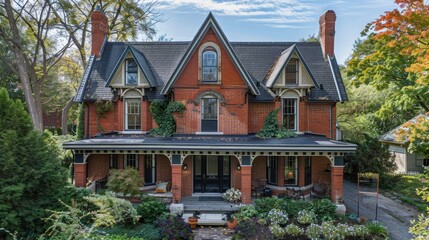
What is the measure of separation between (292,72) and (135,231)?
40.4 ft

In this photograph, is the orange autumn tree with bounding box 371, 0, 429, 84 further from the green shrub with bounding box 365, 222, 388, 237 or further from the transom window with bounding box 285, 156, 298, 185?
the transom window with bounding box 285, 156, 298, 185

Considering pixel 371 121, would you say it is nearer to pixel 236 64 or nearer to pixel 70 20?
pixel 236 64

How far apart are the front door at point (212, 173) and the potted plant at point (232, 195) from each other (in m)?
1.21

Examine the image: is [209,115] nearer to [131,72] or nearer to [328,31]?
[131,72]

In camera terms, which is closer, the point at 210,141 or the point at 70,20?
the point at 210,141

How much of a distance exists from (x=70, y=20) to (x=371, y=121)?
109ft

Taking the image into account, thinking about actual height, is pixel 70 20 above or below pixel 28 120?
above

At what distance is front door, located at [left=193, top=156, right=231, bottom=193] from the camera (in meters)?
16.4

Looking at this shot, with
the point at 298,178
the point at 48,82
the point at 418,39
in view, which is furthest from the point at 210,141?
the point at 48,82

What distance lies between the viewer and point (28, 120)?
32.1 feet

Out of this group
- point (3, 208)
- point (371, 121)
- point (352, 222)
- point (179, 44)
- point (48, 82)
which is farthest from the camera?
point (48, 82)

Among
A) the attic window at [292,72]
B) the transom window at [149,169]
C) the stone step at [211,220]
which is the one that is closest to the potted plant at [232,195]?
the stone step at [211,220]

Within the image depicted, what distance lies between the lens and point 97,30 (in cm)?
1972

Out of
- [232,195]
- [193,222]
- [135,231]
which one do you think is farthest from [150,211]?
[232,195]
